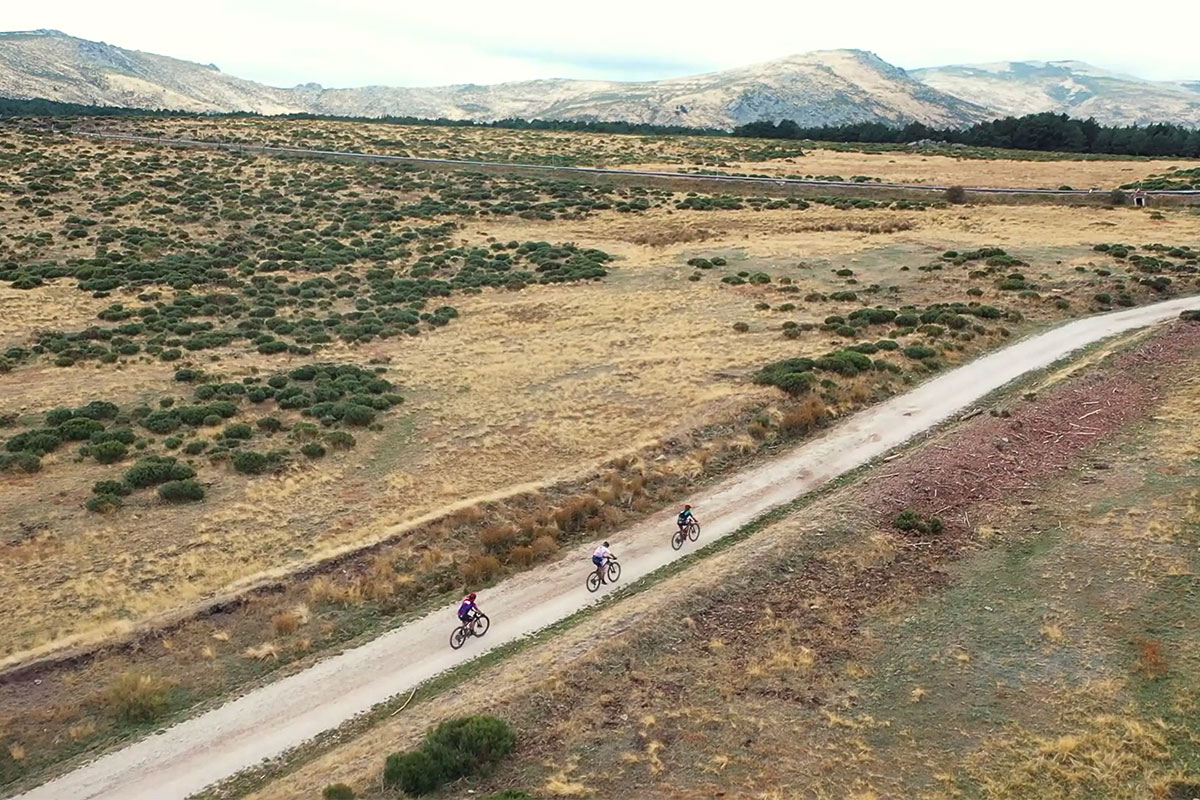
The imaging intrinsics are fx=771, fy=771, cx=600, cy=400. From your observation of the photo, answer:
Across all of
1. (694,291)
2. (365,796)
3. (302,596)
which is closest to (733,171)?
(694,291)

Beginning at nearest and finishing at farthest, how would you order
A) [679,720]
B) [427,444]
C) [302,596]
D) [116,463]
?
[679,720] < [302,596] < [116,463] < [427,444]

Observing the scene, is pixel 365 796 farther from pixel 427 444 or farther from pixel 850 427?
pixel 850 427

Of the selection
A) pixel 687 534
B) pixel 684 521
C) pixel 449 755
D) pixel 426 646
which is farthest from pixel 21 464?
pixel 687 534

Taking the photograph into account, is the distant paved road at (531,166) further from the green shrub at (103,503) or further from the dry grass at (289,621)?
the dry grass at (289,621)

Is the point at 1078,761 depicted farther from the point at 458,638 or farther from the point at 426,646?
the point at 426,646

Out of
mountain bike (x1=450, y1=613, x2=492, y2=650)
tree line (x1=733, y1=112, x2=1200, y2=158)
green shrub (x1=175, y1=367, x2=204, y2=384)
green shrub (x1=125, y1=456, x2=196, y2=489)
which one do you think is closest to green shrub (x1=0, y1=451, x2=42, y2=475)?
green shrub (x1=125, y1=456, x2=196, y2=489)
